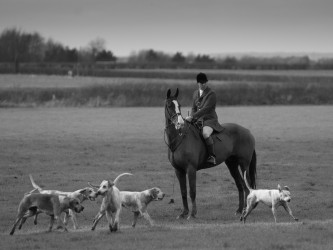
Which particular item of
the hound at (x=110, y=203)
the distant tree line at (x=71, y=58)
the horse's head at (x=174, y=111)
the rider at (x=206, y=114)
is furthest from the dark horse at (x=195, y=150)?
the distant tree line at (x=71, y=58)

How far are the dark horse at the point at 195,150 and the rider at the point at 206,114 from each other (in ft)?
0.44

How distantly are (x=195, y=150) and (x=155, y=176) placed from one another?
20.8ft

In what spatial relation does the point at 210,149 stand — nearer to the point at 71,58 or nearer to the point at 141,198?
the point at 141,198

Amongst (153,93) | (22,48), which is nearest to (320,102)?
(153,93)

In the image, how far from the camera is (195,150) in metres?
18.3

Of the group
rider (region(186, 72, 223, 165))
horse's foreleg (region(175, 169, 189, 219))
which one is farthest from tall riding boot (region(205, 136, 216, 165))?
horse's foreleg (region(175, 169, 189, 219))

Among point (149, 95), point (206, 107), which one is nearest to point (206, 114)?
point (206, 107)

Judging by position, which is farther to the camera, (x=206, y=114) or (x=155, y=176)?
(x=155, y=176)

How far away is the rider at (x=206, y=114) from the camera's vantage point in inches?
733

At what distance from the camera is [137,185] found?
886 inches

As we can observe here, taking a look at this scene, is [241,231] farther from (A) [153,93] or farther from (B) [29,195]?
(A) [153,93]

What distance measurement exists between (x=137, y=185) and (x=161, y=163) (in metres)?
5.37

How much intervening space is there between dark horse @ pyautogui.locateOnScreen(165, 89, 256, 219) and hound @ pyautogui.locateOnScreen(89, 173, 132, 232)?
276 cm

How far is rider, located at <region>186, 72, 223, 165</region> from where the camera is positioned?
18.6m
